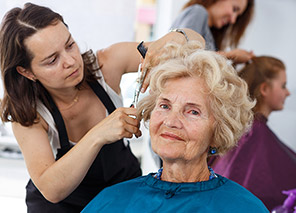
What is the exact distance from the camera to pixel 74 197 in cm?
152

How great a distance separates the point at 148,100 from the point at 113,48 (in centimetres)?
33

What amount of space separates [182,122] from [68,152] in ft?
1.33

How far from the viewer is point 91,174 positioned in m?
1.53

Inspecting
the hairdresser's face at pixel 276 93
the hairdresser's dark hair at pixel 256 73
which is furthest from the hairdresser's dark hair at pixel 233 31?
the hairdresser's face at pixel 276 93

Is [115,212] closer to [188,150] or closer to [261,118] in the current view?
[188,150]

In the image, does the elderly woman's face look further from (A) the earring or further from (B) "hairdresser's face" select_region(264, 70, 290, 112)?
(B) "hairdresser's face" select_region(264, 70, 290, 112)

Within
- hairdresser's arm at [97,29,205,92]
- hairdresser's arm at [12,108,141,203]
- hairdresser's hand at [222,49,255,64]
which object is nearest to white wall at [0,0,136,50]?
hairdresser's arm at [97,29,205,92]

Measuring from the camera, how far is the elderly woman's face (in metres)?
1.19

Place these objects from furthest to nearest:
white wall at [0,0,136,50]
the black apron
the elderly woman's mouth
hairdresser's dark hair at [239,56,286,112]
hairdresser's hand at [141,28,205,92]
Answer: hairdresser's dark hair at [239,56,286,112], white wall at [0,0,136,50], the black apron, hairdresser's hand at [141,28,205,92], the elderly woman's mouth

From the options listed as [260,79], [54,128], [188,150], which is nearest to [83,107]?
[54,128]

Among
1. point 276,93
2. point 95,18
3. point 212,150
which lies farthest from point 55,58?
point 276,93

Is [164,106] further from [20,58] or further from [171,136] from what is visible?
[20,58]

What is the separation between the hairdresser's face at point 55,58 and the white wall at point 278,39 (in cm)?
183

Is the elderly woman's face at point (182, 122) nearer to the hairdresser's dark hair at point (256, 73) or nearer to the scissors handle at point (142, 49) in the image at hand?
the scissors handle at point (142, 49)
